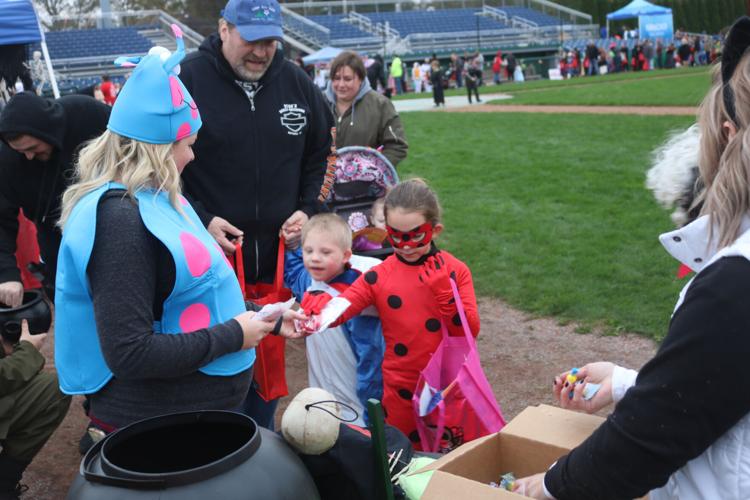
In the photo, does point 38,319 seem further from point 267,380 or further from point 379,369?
point 379,369

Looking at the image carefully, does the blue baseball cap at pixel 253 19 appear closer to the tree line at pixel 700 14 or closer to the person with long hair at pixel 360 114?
the person with long hair at pixel 360 114

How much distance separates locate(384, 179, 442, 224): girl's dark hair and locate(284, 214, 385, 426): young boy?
377mm

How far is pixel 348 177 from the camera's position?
5.17 m

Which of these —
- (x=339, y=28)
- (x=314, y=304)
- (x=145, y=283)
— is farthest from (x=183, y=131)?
(x=339, y=28)

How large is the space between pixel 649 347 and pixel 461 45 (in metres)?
46.0

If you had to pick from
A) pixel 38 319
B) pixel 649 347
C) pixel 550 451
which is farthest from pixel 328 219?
pixel 649 347

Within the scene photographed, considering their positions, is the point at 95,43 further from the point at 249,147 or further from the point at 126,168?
the point at 126,168

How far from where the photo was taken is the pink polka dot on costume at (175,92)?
8.05ft

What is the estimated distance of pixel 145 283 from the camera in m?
2.27

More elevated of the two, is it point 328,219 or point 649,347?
point 328,219

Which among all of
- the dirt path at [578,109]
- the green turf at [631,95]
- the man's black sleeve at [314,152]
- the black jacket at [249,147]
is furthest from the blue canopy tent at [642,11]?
the black jacket at [249,147]

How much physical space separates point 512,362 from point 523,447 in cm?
319

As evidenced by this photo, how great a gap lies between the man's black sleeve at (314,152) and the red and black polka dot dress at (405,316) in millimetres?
561

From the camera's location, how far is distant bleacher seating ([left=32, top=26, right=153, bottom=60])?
132 ft
